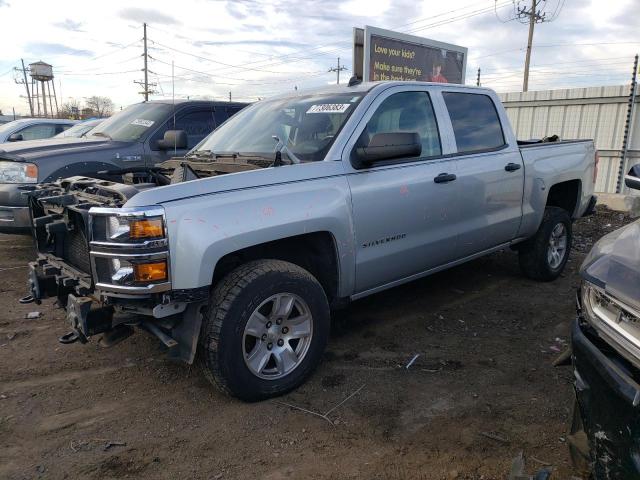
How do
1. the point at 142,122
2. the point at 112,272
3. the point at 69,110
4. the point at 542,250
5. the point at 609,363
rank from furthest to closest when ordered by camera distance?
the point at 69,110
the point at 142,122
the point at 542,250
the point at 112,272
the point at 609,363

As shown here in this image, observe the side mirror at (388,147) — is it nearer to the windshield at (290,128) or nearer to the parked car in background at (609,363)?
the windshield at (290,128)

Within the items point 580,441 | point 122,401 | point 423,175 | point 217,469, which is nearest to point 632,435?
point 580,441

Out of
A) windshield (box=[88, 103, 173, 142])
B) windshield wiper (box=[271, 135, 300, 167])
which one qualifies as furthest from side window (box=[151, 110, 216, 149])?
windshield wiper (box=[271, 135, 300, 167])

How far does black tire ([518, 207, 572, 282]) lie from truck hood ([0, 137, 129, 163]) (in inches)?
194

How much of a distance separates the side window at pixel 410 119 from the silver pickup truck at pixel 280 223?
0.04 ft

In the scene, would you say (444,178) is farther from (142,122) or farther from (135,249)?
(142,122)

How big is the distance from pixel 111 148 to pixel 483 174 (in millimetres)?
4346

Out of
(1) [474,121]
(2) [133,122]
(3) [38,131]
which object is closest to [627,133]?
(1) [474,121]

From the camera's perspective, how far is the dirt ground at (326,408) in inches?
102

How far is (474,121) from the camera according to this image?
4.61 meters

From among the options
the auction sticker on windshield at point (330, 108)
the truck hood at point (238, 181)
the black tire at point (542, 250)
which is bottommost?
the black tire at point (542, 250)

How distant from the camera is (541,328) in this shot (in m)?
4.37

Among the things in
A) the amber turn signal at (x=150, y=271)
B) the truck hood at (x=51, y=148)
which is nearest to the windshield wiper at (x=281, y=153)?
the amber turn signal at (x=150, y=271)

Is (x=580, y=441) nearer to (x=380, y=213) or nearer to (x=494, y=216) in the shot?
(x=380, y=213)
